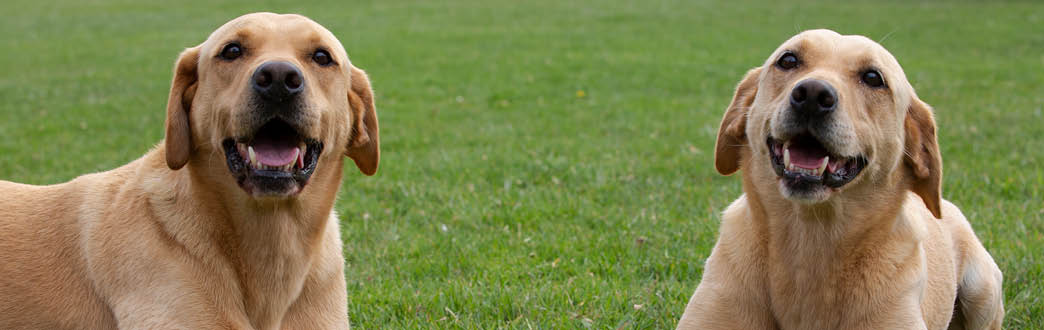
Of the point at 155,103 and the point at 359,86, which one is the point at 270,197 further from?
the point at 155,103

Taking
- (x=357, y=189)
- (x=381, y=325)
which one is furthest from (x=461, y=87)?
(x=381, y=325)

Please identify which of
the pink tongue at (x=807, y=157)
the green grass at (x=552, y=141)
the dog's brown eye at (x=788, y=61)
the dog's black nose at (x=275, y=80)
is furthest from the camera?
the green grass at (x=552, y=141)

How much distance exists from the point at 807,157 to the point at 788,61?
1.55ft

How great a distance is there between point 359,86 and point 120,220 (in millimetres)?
1169

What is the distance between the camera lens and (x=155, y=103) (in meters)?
12.4

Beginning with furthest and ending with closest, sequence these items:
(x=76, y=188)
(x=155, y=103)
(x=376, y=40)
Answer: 1. (x=376, y=40)
2. (x=155, y=103)
3. (x=76, y=188)

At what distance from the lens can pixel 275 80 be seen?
12.0 feet

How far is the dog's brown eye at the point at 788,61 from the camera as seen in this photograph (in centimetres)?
425

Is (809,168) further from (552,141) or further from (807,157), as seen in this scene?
(552,141)

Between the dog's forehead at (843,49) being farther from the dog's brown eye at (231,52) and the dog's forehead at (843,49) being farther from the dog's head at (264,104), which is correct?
the dog's brown eye at (231,52)

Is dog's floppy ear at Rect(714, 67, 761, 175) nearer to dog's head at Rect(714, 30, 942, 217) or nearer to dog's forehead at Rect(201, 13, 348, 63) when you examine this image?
dog's head at Rect(714, 30, 942, 217)

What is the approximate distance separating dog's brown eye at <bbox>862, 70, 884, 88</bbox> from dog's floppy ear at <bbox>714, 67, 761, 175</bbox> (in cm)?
51

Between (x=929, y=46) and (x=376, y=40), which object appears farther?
(x=376, y=40)

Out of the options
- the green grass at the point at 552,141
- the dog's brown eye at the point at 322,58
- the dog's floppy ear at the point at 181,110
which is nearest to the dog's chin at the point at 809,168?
the green grass at the point at 552,141
